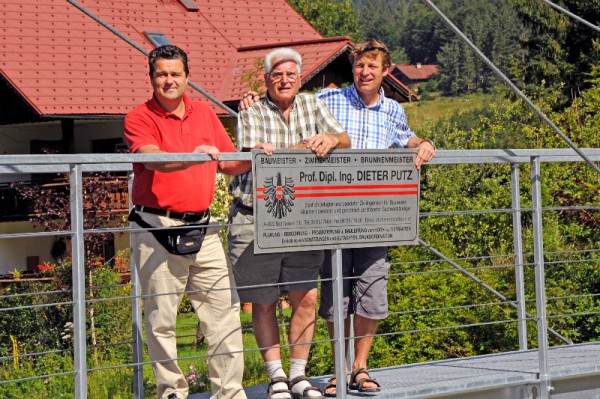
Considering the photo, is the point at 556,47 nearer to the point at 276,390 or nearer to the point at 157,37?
the point at 157,37

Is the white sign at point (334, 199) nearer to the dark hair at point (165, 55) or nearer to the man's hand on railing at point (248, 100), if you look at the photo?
the man's hand on railing at point (248, 100)

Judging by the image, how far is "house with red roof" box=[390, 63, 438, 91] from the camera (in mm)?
135000

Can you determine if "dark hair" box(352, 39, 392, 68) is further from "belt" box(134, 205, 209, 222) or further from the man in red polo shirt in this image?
"belt" box(134, 205, 209, 222)

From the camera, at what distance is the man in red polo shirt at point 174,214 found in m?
5.62

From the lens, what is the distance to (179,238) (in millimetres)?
5625

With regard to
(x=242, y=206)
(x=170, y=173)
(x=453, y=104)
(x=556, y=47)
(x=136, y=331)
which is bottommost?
(x=136, y=331)

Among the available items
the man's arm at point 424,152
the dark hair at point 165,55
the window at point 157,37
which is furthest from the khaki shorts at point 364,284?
the window at point 157,37

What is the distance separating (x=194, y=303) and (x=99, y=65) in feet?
81.3

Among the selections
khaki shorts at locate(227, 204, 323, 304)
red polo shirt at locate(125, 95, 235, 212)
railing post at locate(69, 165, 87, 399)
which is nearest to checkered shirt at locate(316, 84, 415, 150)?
→ khaki shorts at locate(227, 204, 323, 304)

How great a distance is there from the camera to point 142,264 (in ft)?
18.8

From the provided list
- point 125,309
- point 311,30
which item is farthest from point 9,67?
point 125,309

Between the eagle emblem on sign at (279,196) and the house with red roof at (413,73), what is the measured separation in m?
128

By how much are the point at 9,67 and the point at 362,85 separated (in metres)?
23.8

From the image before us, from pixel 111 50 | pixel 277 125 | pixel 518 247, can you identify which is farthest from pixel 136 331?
pixel 111 50
